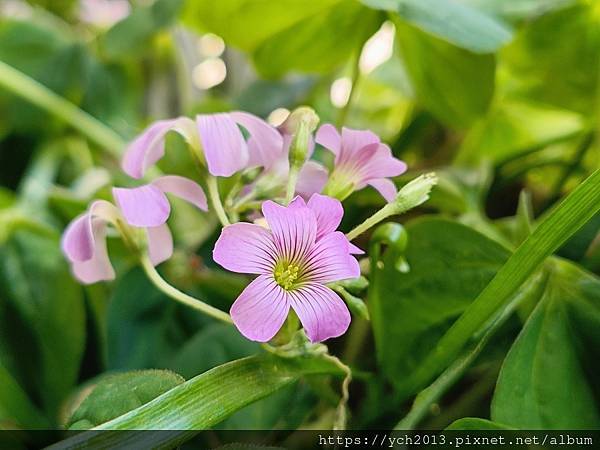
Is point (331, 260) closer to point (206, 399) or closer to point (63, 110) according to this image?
point (206, 399)

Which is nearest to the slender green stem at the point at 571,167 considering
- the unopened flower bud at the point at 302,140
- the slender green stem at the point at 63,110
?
the unopened flower bud at the point at 302,140

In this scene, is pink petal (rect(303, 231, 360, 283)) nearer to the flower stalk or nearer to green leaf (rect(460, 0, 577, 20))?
the flower stalk

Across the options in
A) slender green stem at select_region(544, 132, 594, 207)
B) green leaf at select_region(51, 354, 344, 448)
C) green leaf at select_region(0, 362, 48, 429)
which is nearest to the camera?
green leaf at select_region(51, 354, 344, 448)

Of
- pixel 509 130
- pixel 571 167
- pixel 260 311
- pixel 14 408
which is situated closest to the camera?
pixel 260 311

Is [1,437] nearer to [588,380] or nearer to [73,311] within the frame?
[73,311]

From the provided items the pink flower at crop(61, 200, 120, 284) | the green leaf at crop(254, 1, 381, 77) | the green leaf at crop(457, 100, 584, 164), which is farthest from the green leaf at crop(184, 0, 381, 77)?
the pink flower at crop(61, 200, 120, 284)

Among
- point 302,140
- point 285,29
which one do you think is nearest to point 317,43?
point 285,29

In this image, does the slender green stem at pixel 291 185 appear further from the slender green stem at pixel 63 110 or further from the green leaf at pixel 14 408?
the slender green stem at pixel 63 110
